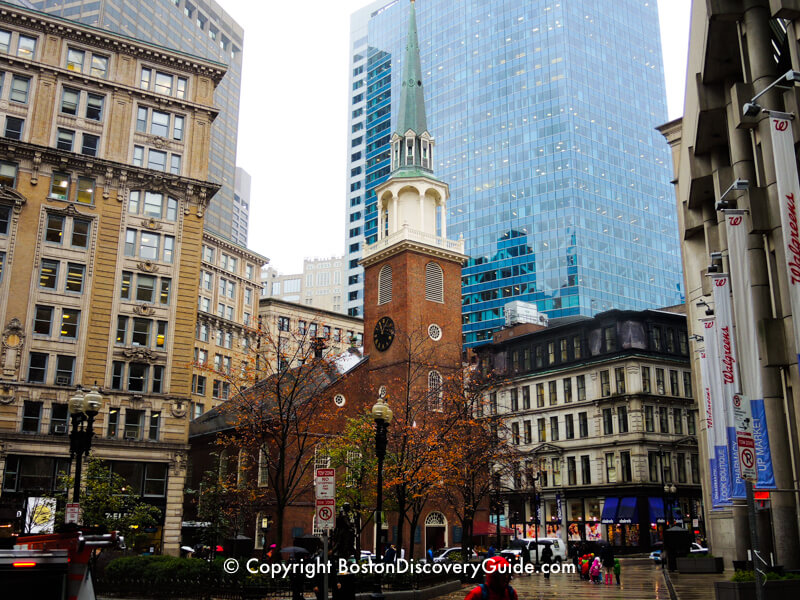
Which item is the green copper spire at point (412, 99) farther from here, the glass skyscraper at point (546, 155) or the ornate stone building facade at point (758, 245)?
the glass skyscraper at point (546, 155)

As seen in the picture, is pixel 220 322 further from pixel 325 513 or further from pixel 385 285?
pixel 325 513

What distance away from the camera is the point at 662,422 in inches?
2591

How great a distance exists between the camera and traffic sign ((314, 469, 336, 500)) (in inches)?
631

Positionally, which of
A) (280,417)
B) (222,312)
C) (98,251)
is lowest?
(280,417)

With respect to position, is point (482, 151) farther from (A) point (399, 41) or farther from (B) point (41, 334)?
(B) point (41, 334)

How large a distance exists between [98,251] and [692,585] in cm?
3859

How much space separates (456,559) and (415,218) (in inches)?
1167

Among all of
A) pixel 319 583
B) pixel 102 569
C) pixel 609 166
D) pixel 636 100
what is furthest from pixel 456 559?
pixel 636 100

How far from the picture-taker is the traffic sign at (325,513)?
51.6 feet

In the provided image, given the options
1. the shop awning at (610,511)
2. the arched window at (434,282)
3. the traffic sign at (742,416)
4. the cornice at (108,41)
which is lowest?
the shop awning at (610,511)

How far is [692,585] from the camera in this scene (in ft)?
95.7

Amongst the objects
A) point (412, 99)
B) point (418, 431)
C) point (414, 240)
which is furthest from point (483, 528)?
point (412, 99)

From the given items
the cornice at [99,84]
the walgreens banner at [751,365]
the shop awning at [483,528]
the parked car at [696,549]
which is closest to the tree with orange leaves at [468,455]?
the shop awning at [483,528]

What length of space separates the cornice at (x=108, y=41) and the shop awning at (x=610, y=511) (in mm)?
46185
